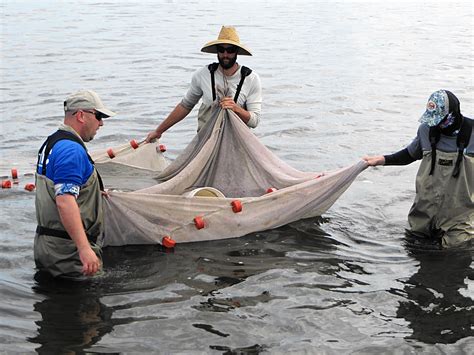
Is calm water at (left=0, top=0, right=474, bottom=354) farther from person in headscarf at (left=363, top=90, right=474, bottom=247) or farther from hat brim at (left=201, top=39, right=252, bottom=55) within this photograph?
hat brim at (left=201, top=39, right=252, bottom=55)

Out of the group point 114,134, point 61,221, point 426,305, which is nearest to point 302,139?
point 114,134

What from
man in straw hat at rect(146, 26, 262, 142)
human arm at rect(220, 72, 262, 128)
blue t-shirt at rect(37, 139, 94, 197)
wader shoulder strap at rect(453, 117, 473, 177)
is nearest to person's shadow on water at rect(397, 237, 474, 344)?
wader shoulder strap at rect(453, 117, 473, 177)

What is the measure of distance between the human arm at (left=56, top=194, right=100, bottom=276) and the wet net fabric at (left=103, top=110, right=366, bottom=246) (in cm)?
108

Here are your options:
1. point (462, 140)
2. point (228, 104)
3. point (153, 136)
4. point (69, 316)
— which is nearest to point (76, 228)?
point (69, 316)

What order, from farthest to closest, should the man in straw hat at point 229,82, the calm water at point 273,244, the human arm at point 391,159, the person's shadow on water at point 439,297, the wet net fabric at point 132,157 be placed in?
the wet net fabric at point 132,157 < the man in straw hat at point 229,82 < the human arm at point 391,159 < the person's shadow on water at point 439,297 < the calm water at point 273,244

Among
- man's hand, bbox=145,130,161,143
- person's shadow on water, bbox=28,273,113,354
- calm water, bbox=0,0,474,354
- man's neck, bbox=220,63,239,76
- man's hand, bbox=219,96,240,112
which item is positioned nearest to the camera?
person's shadow on water, bbox=28,273,113,354

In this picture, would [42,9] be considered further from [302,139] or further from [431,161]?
[431,161]

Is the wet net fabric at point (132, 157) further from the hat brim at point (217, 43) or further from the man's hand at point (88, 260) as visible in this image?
the man's hand at point (88, 260)

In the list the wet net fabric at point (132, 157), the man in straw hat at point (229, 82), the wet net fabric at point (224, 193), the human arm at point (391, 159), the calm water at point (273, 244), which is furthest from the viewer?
the wet net fabric at point (132, 157)

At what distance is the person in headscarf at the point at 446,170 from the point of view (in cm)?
709

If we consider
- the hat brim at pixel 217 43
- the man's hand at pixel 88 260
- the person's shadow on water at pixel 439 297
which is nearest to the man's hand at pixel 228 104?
the hat brim at pixel 217 43

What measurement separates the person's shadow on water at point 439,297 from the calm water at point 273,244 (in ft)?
0.06

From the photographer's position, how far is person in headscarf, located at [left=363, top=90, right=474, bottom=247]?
709 centimetres

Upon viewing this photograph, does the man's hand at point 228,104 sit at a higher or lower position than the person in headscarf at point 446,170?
higher
